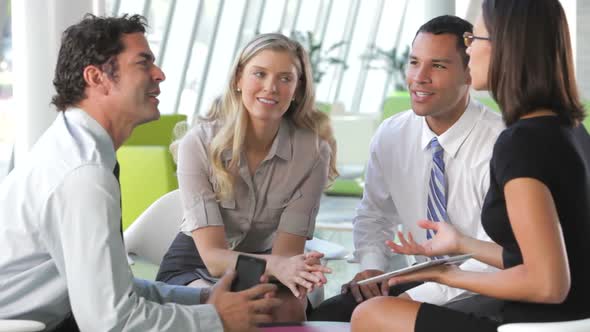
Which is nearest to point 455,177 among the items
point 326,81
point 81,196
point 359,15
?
point 81,196

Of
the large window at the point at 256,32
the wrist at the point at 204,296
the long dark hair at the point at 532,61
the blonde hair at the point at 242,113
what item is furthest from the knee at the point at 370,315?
the large window at the point at 256,32

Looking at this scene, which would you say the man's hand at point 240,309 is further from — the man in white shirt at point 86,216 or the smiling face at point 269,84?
the smiling face at point 269,84

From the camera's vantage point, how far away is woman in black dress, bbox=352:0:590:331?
1854mm

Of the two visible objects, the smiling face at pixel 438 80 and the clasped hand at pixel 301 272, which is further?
the smiling face at pixel 438 80

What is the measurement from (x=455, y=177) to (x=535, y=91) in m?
1.07

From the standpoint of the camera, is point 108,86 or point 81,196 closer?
point 81,196

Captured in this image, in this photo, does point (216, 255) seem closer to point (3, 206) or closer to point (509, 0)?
point (3, 206)

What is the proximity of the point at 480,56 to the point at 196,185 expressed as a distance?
4.29 ft

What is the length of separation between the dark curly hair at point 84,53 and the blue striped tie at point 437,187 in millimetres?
1202

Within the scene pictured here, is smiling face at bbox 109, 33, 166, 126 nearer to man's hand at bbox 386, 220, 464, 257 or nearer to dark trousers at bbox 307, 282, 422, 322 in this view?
man's hand at bbox 386, 220, 464, 257

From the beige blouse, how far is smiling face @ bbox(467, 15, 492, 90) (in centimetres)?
112

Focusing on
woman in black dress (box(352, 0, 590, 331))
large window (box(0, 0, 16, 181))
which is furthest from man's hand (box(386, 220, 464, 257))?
large window (box(0, 0, 16, 181))

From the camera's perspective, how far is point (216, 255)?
3.07 metres

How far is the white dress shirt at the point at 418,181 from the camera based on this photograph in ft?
9.98
